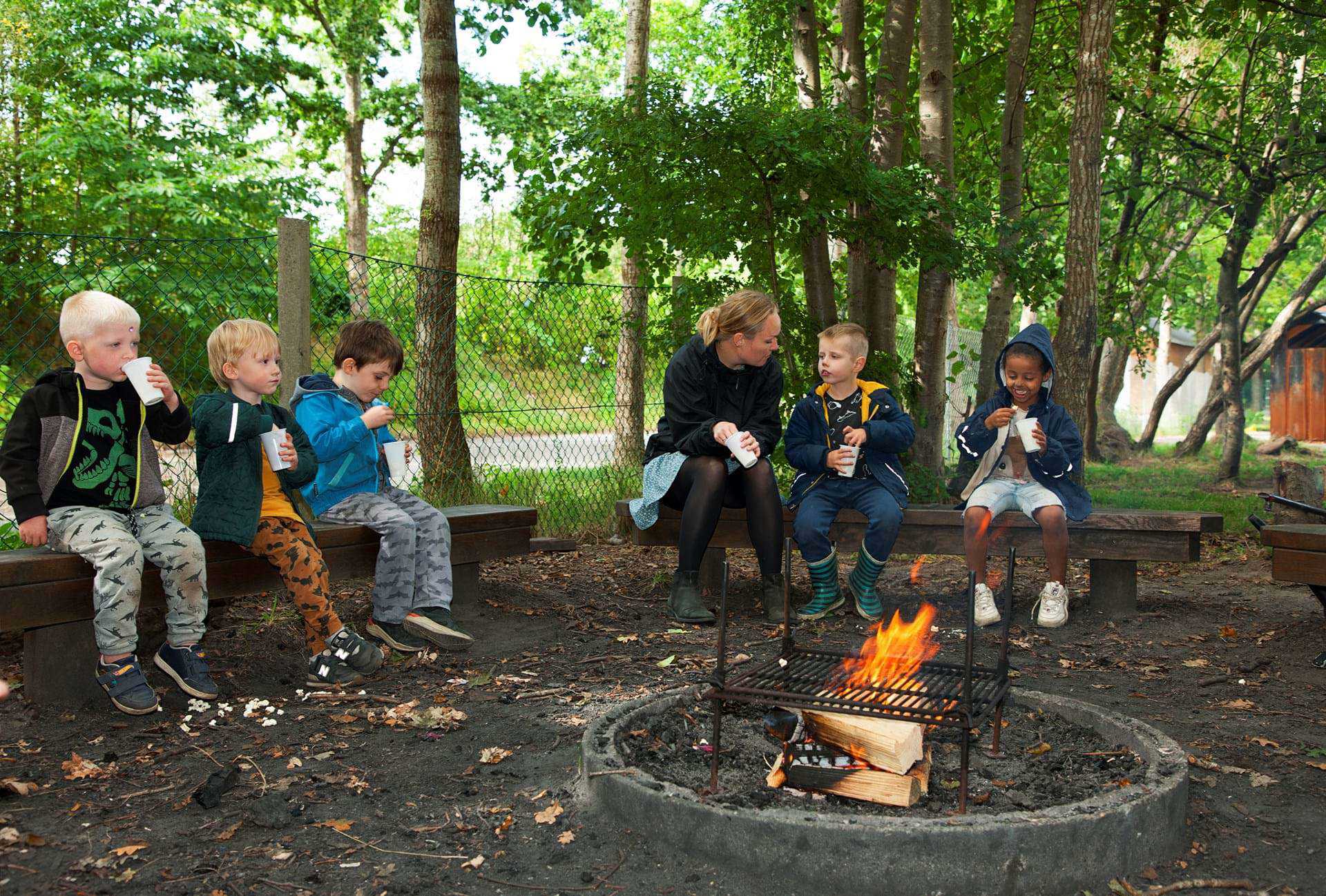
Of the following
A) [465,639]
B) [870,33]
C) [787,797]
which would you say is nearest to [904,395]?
[465,639]

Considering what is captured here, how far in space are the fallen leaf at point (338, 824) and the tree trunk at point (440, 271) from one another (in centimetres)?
412

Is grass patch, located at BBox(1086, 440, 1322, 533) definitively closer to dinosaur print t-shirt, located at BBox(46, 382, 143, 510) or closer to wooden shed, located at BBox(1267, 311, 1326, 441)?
dinosaur print t-shirt, located at BBox(46, 382, 143, 510)

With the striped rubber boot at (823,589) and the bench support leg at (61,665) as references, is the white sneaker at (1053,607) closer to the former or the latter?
the striped rubber boot at (823,589)

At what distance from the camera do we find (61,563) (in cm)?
368

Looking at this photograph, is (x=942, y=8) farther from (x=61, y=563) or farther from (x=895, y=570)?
(x=61, y=563)

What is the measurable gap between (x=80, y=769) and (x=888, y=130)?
23.1 feet

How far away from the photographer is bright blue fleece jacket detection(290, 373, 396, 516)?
463 centimetres

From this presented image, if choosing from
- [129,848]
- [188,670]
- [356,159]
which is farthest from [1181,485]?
[356,159]

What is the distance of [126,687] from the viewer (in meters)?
3.69

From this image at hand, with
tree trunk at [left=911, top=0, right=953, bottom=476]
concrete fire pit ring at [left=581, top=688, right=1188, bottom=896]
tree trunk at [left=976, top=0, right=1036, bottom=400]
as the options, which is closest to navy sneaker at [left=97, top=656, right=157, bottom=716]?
concrete fire pit ring at [left=581, top=688, right=1188, bottom=896]

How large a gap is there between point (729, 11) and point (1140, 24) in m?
5.56

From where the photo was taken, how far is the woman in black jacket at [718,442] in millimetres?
Answer: 5316

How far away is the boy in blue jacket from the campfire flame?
6.92 feet

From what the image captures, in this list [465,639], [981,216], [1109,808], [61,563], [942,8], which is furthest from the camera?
[942,8]
